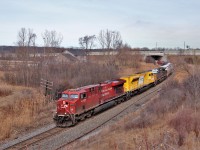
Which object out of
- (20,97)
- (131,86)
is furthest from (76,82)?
(20,97)

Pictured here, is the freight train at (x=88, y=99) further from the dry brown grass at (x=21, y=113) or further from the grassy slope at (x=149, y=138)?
the grassy slope at (x=149, y=138)

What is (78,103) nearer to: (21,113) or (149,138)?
(21,113)

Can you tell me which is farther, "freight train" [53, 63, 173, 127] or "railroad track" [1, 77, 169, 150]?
"freight train" [53, 63, 173, 127]

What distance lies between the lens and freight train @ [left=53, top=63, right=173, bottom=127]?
2248 centimetres

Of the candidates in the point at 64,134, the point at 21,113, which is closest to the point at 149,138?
the point at 64,134

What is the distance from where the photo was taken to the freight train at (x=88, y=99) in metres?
22.5

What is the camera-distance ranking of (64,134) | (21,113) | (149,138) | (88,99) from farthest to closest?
(21,113)
(88,99)
(64,134)
(149,138)

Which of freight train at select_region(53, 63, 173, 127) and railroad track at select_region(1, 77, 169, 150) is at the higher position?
freight train at select_region(53, 63, 173, 127)

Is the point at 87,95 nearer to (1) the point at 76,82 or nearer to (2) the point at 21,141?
(2) the point at 21,141

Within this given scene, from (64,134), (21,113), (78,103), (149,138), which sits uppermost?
(78,103)

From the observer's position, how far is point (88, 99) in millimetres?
24438

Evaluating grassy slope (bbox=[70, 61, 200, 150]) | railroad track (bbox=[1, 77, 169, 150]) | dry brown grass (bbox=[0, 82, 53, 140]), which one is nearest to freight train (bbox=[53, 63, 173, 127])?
railroad track (bbox=[1, 77, 169, 150])

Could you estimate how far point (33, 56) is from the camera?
51062mm

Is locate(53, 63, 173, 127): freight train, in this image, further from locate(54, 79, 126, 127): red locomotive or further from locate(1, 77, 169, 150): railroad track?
locate(1, 77, 169, 150): railroad track
